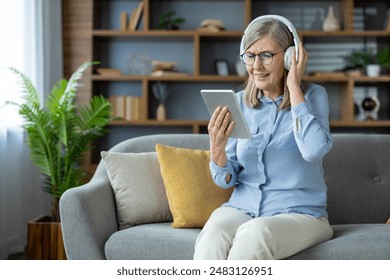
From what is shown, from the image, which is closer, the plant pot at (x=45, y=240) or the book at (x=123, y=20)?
the plant pot at (x=45, y=240)

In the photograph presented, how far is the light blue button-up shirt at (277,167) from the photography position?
7.68 feet

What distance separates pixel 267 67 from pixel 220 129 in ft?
0.93

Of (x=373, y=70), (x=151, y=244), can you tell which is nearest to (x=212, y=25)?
(x=373, y=70)

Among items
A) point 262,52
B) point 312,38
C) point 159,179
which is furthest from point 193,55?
A: point 262,52

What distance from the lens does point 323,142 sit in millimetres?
2199

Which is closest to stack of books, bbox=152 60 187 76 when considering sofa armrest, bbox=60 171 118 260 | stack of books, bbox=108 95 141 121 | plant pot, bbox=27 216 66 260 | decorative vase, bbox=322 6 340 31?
stack of books, bbox=108 95 141 121

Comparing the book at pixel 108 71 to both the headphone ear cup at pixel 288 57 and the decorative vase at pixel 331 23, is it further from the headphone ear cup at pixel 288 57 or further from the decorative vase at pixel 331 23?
the headphone ear cup at pixel 288 57

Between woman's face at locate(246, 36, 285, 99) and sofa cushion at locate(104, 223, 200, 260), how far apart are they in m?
0.63

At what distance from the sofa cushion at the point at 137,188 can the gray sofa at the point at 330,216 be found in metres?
0.04

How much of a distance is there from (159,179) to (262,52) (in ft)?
2.64

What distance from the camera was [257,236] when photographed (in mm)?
2064

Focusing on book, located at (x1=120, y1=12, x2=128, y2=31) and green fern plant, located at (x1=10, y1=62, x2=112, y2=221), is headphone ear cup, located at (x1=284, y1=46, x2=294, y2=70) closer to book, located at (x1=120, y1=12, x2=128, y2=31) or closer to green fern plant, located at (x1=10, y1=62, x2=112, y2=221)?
green fern plant, located at (x1=10, y1=62, x2=112, y2=221)

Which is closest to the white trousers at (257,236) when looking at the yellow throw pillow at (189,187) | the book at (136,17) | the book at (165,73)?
the yellow throw pillow at (189,187)
